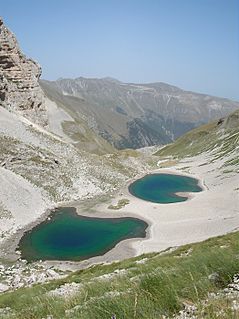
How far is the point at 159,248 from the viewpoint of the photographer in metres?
54.3

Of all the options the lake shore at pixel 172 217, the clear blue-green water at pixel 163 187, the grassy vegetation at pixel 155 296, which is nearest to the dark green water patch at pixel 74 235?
the lake shore at pixel 172 217

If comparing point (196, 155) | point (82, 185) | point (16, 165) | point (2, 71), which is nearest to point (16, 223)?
point (16, 165)

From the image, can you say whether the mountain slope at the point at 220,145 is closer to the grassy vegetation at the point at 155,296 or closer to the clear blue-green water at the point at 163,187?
the clear blue-green water at the point at 163,187

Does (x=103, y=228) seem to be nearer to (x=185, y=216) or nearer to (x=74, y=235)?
(x=74, y=235)

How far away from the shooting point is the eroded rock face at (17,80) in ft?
436

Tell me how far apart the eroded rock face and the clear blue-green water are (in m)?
49.7

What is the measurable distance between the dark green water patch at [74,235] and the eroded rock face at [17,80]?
223 ft

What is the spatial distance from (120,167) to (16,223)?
5974 cm

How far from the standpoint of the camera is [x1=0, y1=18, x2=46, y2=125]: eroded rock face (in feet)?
436

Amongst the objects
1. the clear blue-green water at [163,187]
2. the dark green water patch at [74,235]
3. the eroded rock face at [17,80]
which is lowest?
the clear blue-green water at [163,187]

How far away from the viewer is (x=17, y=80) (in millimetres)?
138250

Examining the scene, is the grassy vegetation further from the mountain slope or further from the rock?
the mountain slope

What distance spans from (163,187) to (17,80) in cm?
6834

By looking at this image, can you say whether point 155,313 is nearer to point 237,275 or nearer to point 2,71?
point 237,275
